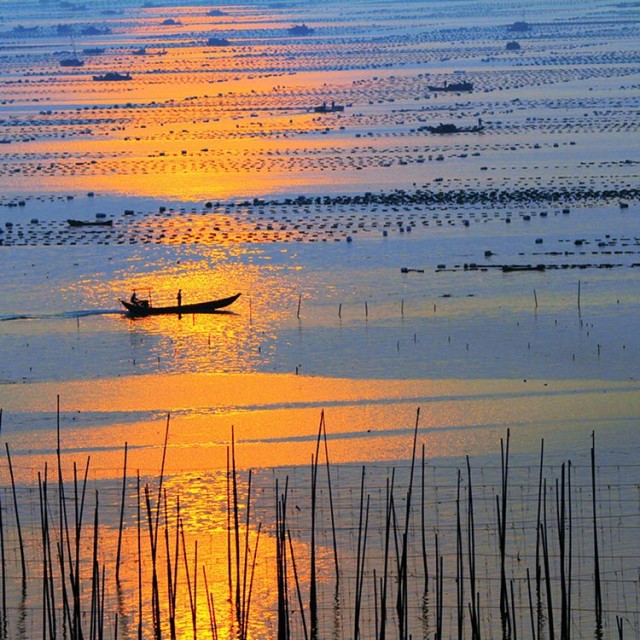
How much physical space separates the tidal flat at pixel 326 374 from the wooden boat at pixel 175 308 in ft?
0.68

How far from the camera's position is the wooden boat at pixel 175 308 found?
81.9 feet

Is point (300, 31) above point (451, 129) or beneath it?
above

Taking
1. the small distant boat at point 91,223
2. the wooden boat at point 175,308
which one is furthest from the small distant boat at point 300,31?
the wooden boat at point 175,308

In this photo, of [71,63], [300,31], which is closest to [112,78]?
[71,63]

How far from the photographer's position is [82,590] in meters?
14.0

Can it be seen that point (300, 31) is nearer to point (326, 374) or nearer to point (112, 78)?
point (112, 78)

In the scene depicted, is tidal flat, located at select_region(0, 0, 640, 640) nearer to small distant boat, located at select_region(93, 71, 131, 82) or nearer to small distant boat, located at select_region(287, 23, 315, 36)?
small distant boat, located at select_region(93, 71, 131, 82)

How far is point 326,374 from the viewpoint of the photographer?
21.2 metres

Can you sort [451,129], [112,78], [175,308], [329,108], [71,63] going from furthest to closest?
[71,63], [112,78], [329,108], [451,129], [175,308]

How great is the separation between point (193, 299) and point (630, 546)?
42.3ft

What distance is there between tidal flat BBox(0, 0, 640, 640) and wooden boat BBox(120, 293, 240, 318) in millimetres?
206

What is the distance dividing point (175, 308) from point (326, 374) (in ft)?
15.6

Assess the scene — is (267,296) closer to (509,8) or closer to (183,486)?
(183,486)

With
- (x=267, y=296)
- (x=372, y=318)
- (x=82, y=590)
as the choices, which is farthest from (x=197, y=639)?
(x=267, y=296)
